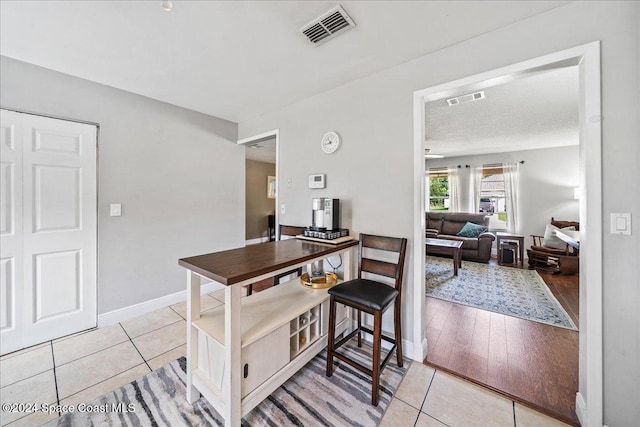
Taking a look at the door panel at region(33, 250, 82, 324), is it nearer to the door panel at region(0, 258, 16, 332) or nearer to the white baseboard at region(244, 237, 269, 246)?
the door panel at region(0, 258, 16, 332)

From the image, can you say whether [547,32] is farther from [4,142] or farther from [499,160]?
[499,160]

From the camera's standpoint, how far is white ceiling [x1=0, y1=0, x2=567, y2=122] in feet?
4.70

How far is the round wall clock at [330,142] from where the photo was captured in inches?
93.7

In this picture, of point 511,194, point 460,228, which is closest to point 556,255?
point 460,228

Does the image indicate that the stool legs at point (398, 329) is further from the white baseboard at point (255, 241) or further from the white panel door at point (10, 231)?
the white baseboard at point (255, 241)

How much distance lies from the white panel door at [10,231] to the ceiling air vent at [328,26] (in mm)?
2546

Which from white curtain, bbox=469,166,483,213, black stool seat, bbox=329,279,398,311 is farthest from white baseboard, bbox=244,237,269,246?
white curtain, bbox=469,166,483,213

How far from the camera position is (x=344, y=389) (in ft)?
5.32

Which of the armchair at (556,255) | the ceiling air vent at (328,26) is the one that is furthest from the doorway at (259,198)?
the armchair at (556,255)

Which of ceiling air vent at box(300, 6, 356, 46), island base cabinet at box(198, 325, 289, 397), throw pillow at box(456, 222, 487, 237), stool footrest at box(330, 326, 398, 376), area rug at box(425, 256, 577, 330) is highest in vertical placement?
ceiling air vent at box(300, 6, 356, 46)

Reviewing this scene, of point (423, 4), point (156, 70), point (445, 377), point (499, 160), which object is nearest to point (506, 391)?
point (445, 377)

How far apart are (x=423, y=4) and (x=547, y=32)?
2.68ft

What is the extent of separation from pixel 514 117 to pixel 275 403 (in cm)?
448

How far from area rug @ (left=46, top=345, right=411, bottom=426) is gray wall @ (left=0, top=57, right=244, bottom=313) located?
132 cm
